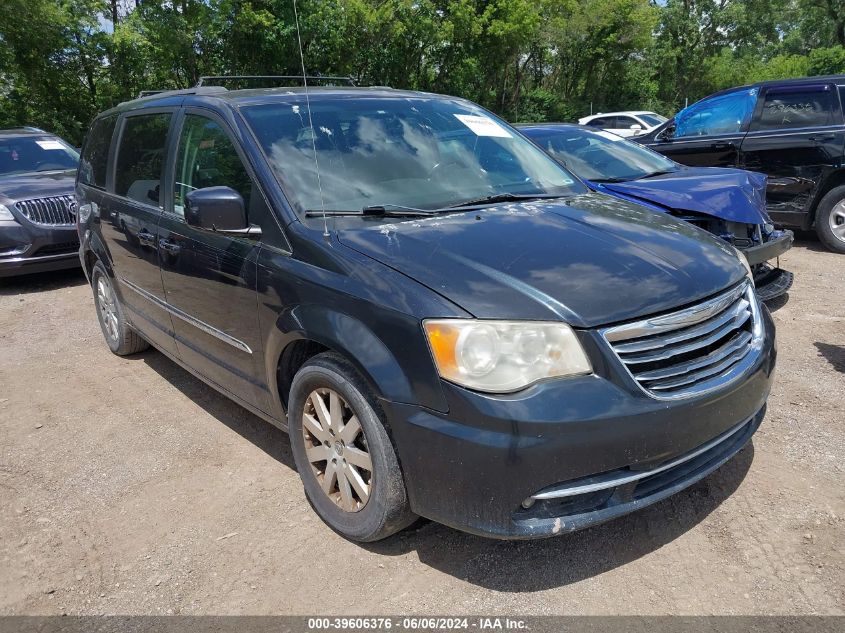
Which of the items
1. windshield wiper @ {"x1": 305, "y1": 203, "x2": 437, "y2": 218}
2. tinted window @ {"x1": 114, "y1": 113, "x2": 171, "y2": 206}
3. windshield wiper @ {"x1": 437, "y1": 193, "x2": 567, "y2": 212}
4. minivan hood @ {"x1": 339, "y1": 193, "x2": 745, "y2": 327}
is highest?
tinted window @ {"x1": 114, "y1": 113, "x2": 171, "y2": 206}

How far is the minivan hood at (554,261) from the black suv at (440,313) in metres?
0.01

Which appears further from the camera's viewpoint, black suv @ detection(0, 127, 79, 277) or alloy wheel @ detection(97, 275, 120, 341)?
black suv @ detection(0, 127, 79, 277)

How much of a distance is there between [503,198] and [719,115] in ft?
19.9

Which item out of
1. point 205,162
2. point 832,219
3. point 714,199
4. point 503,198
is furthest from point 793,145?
point 205,162

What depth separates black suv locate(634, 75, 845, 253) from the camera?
7.19m

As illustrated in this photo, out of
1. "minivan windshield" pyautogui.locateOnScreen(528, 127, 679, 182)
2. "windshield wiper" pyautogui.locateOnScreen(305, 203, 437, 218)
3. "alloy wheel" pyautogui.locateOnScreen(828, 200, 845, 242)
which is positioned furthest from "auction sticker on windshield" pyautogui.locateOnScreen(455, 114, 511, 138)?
"alloy wheel" pyautogui.locateOnScreen(828, 200, 845, 242)

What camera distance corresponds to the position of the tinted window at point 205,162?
10.6ft

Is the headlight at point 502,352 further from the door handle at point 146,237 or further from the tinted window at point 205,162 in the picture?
the door handle at point 146,237

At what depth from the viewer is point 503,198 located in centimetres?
333

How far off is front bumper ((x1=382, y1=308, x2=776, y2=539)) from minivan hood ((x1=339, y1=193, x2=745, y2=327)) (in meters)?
0.24

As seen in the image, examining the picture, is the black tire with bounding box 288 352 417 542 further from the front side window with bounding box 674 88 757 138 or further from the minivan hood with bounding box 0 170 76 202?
the front side window with bounding box 674 88 757 138

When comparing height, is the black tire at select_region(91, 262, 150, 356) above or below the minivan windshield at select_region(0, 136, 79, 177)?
below

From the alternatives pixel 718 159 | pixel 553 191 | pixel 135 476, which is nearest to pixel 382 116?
pixel 553 191

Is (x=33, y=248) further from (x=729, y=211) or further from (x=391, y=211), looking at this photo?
(x=729, y=211)
